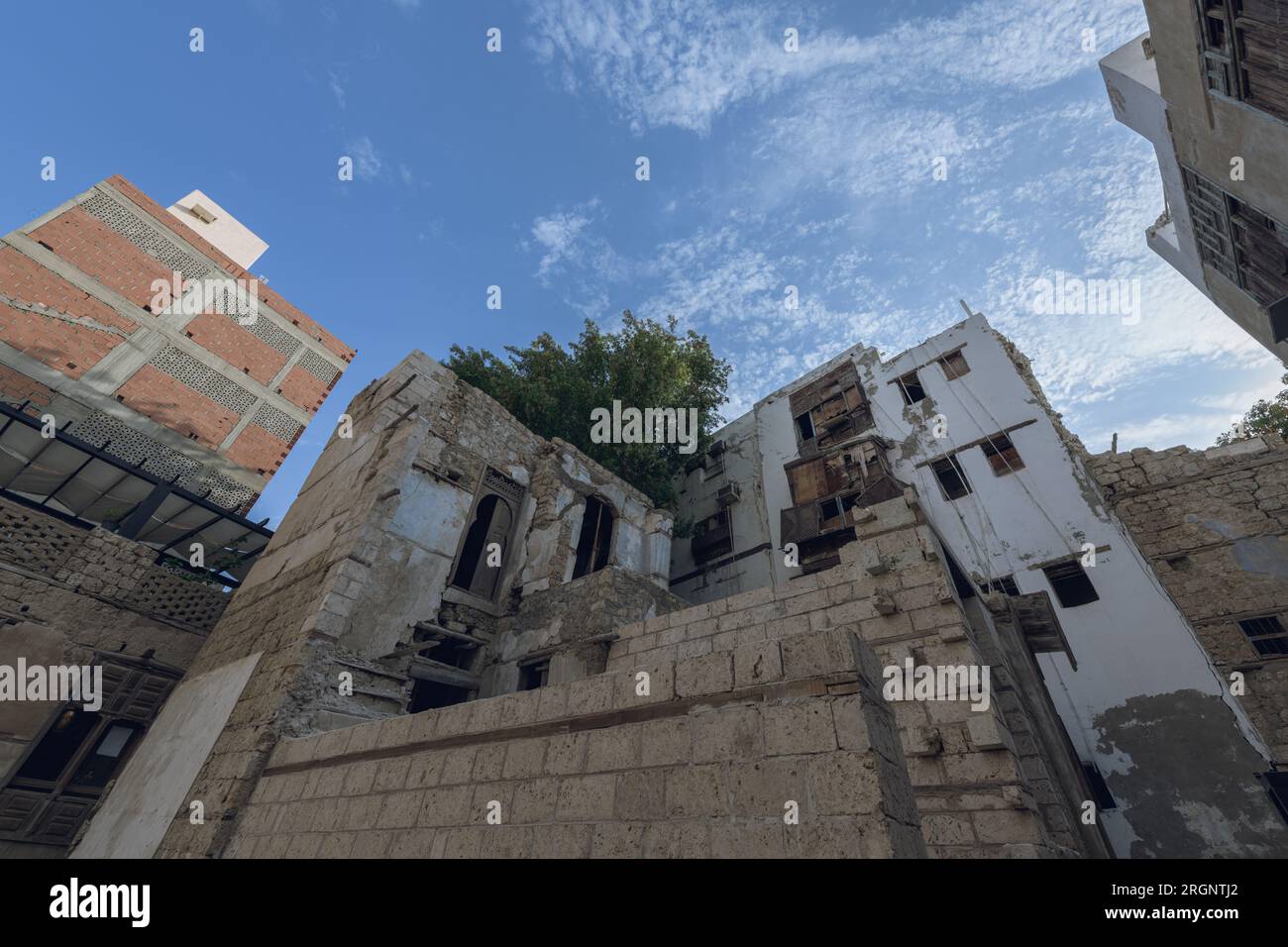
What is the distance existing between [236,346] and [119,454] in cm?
822

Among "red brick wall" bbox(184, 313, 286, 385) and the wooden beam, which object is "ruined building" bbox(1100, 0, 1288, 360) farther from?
"red brick wall" bbox(184, 313, 286, 385)

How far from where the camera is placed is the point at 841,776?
103 inches

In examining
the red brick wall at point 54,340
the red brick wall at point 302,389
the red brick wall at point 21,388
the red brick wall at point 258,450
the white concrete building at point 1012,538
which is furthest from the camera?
the red brick wall at point 302,389

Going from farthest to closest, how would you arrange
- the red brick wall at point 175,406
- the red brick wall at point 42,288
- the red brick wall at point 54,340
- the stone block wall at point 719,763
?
the red brick wall at point 175,406 → the red brick wall at point 42,288 → the red brick wall at point 54,340 → the stone block wall at point 719,763

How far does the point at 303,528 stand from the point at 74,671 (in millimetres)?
4142

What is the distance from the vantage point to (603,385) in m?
20.0

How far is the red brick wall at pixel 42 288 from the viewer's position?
20.1 m

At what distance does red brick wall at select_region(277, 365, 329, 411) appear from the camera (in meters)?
28.1

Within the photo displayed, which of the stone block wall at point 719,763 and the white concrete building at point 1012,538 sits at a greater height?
the white concrete building at point 1012,538

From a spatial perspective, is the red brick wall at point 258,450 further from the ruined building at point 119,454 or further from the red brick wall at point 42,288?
the red brick wall at point 42,288

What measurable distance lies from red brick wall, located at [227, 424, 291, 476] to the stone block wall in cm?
2476

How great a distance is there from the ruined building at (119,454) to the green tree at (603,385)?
898 centimetres

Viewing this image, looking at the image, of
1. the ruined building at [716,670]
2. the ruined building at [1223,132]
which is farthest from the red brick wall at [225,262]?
the ruined building at [1223,132]

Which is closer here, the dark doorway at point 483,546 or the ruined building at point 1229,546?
the ruined building at point 1229,546
